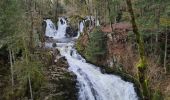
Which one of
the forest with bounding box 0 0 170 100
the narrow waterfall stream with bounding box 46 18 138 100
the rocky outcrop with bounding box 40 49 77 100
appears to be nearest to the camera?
the rocky outcrop with bounding box 40 49 77 100

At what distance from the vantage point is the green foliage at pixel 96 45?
32.2 metres

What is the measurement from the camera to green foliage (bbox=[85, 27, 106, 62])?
3219cm

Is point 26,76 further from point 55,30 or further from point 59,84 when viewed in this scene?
point 55,30

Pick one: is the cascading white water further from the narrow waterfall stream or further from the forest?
the narrow waterfall stream

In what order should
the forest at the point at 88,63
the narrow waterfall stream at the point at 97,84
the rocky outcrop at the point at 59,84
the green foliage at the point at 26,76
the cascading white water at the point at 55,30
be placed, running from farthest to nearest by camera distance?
the cascading white water at the point at 55,30 → the narrow waterfall stream at the point at 97,84 → the forest at the point at 88,63 → the rocky outcrop at the point at 59,84 → the green foliage at the point at 26,76

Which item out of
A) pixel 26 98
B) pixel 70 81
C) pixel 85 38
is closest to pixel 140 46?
pixel 26 98

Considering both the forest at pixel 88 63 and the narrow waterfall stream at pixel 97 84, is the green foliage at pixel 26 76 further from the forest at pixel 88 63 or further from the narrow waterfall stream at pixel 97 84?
the narrow waterfall stream at pixel 97 84

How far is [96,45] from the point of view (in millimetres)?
32594

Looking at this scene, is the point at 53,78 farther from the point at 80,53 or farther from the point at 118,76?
the point at 80,53

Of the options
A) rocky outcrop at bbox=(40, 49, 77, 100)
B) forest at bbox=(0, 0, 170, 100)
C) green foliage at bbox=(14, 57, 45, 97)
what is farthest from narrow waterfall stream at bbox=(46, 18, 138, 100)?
green foliage at bbox=(14, 57, 45, 97)

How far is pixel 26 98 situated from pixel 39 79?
2350 mm

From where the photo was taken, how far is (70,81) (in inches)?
1073

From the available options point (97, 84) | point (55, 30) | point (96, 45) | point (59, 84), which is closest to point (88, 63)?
point (96, 45)

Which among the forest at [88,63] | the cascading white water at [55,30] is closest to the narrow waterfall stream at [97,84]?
the forest at [88,63]
